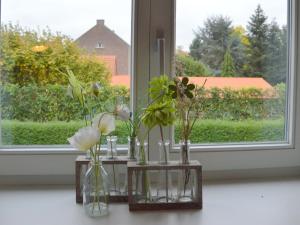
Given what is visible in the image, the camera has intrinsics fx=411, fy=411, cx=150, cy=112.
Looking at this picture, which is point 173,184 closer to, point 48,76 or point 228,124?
point 228,124

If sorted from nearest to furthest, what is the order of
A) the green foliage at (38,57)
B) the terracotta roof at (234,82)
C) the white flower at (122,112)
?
the white flower at (122,112)
the green foliage at (38,57)
the terracotta roof at (234,82)

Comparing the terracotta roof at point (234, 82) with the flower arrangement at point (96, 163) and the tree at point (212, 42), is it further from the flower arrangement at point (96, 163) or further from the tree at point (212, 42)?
the flower arrangement at point (96, 163)

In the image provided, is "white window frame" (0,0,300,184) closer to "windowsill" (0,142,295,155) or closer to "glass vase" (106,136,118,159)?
"windowsill" (0,142,295,155)

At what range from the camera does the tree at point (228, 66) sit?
1585 mm

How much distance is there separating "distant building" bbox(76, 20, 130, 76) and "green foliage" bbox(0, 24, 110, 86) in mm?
39

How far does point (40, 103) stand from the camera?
4.90 ft

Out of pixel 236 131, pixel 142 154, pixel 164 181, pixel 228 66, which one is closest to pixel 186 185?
pixel 164 181

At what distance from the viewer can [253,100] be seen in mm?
1610

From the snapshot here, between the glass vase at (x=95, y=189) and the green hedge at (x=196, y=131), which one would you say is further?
the green hedge at (x=196, y=131)

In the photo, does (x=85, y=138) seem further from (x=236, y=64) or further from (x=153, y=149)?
(x=236, y=64)

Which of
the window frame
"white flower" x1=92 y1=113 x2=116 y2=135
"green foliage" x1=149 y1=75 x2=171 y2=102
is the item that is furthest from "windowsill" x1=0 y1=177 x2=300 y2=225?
"green foliage" x1=149 y1=75 x2=171 y2=102

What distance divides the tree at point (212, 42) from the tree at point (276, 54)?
0.18m

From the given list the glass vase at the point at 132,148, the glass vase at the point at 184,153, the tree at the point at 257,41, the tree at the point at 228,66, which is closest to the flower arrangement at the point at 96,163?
the glass vase at the point at 132,148

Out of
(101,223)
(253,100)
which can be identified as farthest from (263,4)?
(101,223)
